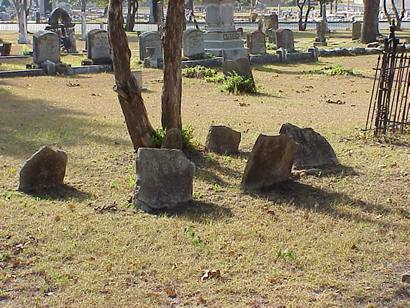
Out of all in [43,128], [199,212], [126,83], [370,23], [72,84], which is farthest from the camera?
[370,23]

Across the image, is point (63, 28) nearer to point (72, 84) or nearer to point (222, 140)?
point (72, 84)

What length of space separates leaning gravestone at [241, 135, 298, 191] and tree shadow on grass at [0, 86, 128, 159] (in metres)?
2.93

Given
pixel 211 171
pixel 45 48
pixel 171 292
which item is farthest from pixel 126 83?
pixel 45 48

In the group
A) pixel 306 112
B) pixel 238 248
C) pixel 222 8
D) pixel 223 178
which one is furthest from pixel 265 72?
pixel 238 248

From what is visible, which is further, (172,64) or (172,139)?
(172,64)

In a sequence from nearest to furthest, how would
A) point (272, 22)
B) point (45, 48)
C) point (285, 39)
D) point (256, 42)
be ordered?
point (45, 48)
point (256, 42)
point (285, 39)
point (272, 22)

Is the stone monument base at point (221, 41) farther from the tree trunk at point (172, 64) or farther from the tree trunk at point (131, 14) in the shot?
the tree trunk at point (131, 14)

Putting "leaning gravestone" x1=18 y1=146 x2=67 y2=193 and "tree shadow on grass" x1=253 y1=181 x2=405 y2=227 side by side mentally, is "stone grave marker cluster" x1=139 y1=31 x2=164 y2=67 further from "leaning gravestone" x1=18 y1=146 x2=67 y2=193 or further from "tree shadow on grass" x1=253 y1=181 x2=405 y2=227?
"tree shadow on grass" x1=253 y1=181 x2=405 y2=227

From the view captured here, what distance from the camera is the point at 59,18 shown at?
27531mm

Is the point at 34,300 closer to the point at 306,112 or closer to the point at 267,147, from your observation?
the point at 267,147

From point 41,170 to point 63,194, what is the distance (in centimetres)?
35

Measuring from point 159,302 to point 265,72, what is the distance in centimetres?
1676

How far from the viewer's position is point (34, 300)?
15.4 ft

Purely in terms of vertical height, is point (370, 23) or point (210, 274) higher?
point (370, 23)
